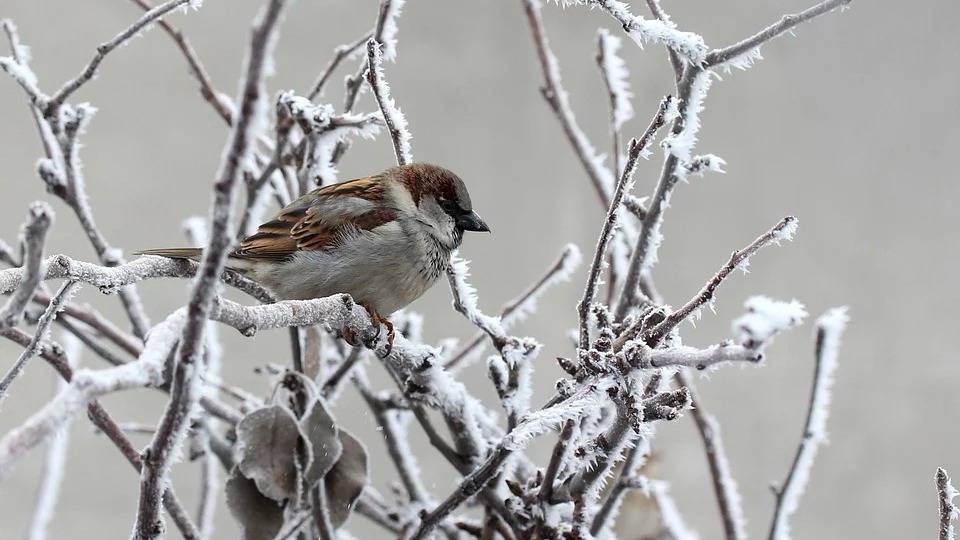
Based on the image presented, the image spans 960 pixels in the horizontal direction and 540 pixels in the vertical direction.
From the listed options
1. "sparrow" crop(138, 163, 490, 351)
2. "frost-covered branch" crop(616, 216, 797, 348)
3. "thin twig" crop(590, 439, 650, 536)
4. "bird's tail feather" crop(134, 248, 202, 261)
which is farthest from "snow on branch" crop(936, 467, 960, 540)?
"bird's tail feather" crop(134, 248, 202, 261)

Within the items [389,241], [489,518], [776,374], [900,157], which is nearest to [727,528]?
[489,518]

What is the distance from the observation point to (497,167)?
2.36 m

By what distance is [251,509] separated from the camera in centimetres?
89

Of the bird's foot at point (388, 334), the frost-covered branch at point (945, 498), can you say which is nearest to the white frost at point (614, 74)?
the bird's foot at point (388, 334)

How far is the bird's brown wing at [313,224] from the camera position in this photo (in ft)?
4.31

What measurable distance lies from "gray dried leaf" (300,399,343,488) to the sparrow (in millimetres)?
317

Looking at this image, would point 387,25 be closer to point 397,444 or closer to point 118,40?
point 118,40

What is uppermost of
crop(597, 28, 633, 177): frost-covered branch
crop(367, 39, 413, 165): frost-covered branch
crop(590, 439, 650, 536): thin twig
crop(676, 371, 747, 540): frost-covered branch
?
crop(597, 28, 633, 177): frost-covered branch

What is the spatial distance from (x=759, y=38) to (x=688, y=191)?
1.53 m

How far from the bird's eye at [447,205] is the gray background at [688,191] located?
0.53 meters

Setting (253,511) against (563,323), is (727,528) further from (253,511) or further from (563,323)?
(563,323)

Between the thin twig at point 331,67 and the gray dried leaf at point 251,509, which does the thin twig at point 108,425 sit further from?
the thin twig at point 331,67

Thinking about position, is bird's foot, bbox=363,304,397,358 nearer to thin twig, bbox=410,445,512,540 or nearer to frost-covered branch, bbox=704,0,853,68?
thin twig, bbox=410,445,512,540

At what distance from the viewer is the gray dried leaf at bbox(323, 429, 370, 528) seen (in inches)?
36.3
